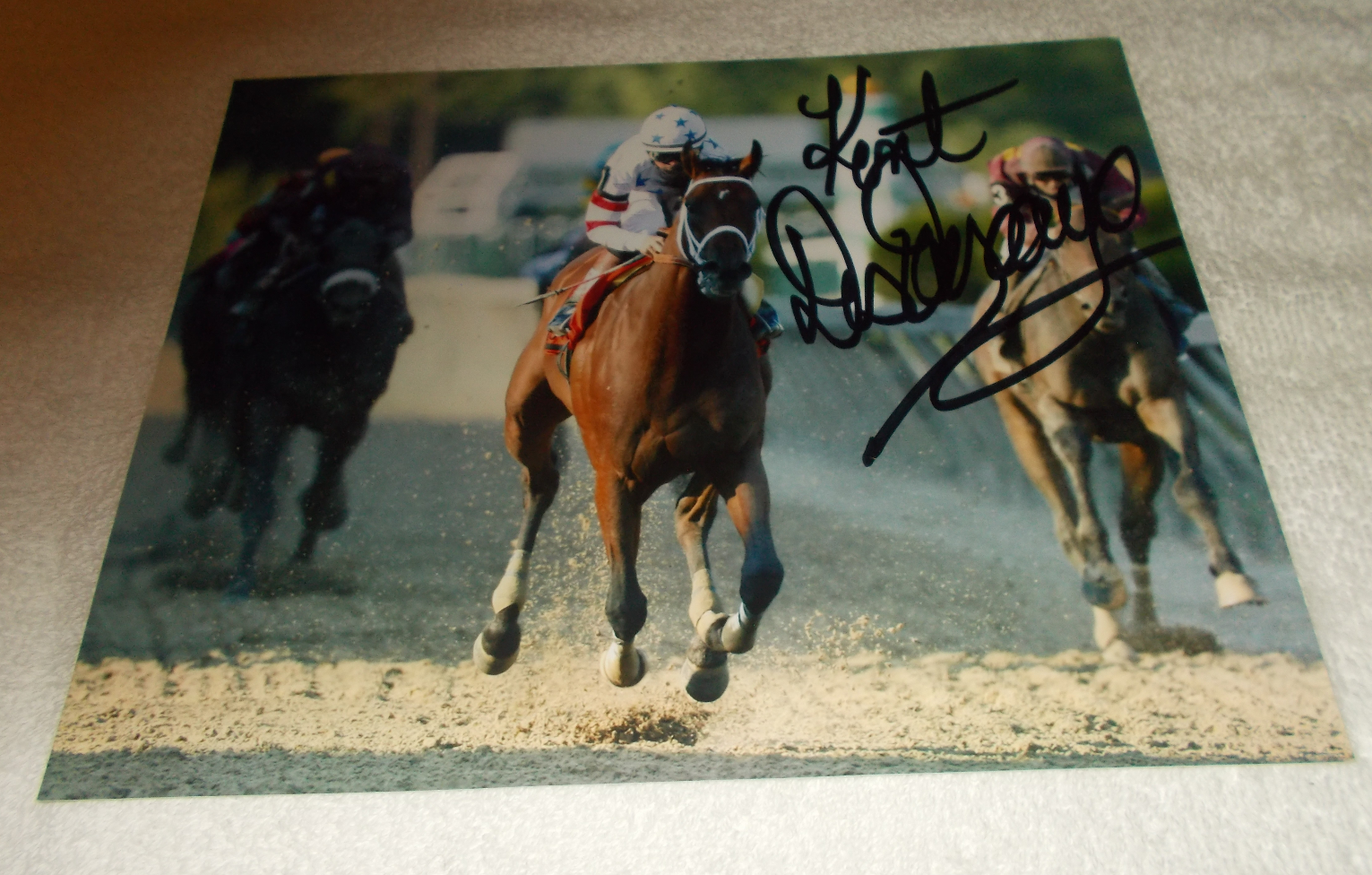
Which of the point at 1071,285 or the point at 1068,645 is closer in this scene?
the point at 1068,645

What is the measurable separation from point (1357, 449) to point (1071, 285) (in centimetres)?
85

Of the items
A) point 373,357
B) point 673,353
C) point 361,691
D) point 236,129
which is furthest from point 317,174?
point 361,691

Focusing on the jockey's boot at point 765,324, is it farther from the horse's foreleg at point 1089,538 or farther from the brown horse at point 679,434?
the horse's foreleg at point 1089,538

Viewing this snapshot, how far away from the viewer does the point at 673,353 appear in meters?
2.20

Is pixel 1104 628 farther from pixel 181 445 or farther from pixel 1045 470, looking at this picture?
pixel 181 445

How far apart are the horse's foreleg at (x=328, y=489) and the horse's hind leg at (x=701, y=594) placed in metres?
Answer: 0.91

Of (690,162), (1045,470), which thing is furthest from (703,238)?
(1045,470)

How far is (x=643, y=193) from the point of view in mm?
2488

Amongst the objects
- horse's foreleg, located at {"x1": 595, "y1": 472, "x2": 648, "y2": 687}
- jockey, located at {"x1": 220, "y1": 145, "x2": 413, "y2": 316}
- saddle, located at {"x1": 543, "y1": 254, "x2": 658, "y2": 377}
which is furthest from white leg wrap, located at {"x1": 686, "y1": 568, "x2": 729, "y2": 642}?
jockey, located at {"x1": 220, "y1": 145, "x2": 413, "y2": 316}

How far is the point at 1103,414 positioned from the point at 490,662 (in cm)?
175

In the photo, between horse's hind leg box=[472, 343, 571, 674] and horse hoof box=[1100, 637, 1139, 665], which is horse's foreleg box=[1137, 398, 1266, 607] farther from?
horse's hind leg box=[472, 343, 571, 674]

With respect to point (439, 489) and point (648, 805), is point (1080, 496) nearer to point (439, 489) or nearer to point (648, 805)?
point (648, 805)

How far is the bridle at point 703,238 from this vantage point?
202 centimetres

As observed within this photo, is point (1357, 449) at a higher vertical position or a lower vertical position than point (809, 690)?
higher
